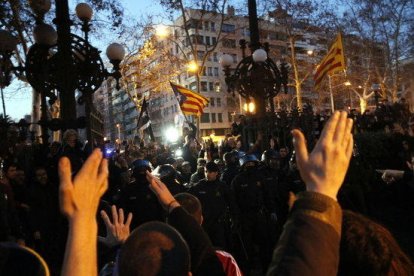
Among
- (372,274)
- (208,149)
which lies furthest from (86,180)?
(208,149)

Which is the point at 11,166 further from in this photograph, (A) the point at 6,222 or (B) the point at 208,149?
Answer: (B) the point at 208,149

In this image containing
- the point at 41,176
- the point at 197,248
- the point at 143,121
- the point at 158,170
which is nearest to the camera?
the point at 197,248

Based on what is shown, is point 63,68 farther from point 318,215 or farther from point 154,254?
point 318,215

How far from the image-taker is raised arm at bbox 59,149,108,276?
1414 millimetres

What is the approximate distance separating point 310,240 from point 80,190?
2.55 feet

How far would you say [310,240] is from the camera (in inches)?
48.0

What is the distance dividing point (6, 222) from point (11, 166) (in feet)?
5.98

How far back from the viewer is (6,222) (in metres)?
5.05

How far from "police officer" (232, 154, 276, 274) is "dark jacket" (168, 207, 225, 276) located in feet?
15.6

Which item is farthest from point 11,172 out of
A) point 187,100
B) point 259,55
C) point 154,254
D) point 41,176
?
point 187,100

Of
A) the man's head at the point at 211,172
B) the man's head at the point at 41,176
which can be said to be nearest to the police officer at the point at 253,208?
the man's head at the point at 211,172

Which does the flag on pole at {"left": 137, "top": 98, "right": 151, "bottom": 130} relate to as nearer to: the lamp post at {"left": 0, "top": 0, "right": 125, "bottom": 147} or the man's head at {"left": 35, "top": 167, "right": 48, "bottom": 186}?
the lamp post at {"left": 0, "top": 0, "right": 125, "bottom": 147}

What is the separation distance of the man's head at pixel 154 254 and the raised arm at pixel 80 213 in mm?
239

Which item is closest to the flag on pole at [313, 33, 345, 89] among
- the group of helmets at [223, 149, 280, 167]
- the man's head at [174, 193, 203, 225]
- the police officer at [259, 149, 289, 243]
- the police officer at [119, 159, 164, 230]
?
the group of helmets at [223, 149, 280, 167]
